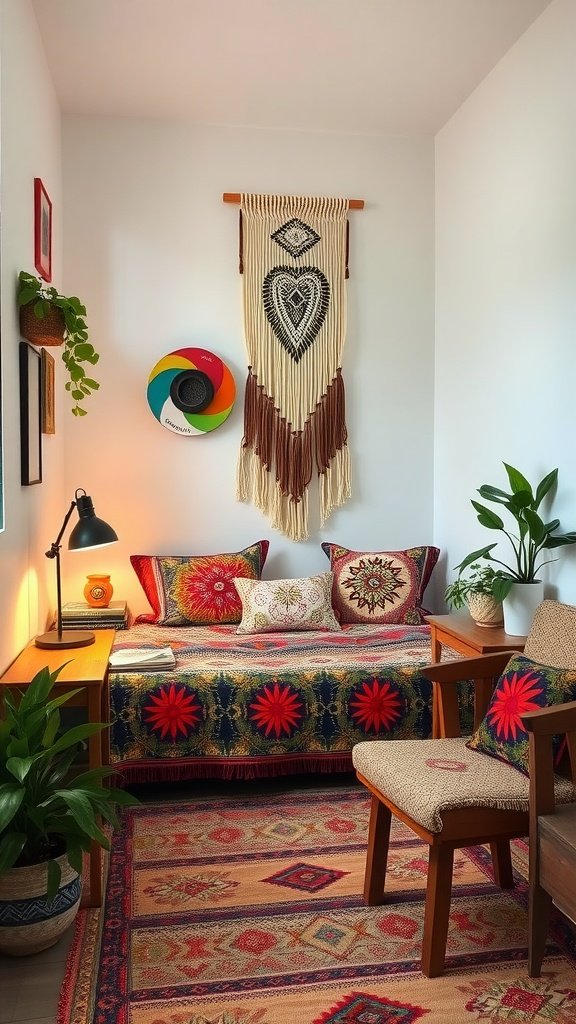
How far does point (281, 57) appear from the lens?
3.69 metres

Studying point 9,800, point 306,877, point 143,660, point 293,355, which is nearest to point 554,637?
point 306,877

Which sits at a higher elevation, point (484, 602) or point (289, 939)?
point (484, 602)

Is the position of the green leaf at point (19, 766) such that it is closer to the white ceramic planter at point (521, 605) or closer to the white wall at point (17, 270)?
the white wall at point (17, 270)

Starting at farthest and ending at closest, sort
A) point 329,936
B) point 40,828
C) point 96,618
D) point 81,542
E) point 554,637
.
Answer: point 96,618
point 81,542
point 554,637
point 329,936
point 40,828

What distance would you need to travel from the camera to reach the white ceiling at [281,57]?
10.9 feet

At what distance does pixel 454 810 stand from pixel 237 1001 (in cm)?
66

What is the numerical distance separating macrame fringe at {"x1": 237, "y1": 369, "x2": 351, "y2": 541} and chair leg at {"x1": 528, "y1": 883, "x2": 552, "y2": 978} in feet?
8.48

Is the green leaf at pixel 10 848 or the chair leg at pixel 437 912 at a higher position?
the green leaf at pixel 10 848

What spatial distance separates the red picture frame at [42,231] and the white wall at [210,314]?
2.07 feet

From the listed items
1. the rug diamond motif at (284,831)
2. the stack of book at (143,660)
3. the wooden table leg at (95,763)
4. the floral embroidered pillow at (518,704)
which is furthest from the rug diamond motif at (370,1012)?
Answer: the stack of book at (143,660)

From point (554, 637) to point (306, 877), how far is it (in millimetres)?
1039

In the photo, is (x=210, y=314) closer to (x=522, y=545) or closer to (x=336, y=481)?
(x=336, y=481)

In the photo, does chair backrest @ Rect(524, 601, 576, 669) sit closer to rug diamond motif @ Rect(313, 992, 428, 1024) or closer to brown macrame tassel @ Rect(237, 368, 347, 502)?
rug diamond motif @ Rect(313, 992, 428, 1024)

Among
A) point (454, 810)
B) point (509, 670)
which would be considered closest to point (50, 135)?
point (509, 670)
